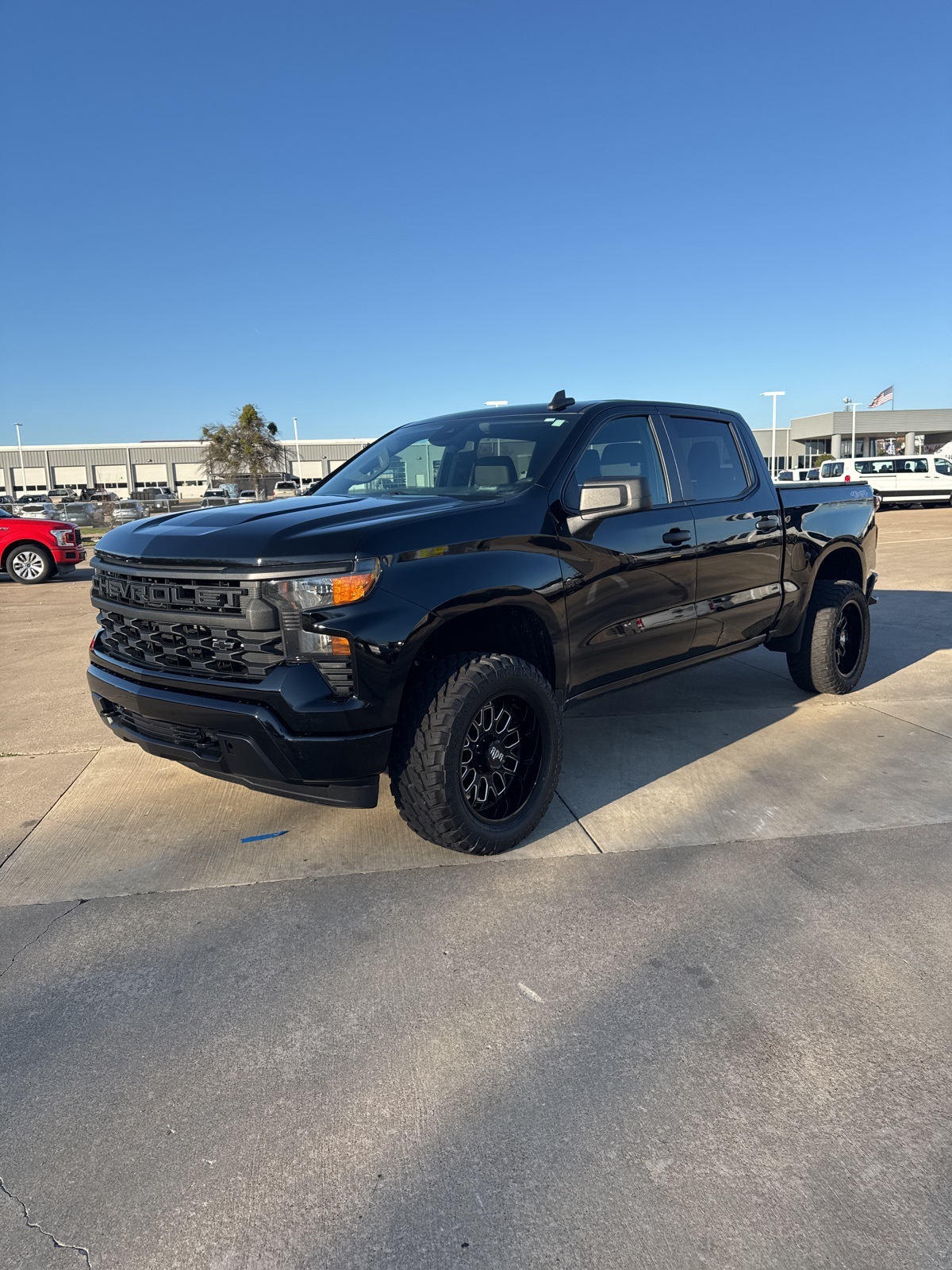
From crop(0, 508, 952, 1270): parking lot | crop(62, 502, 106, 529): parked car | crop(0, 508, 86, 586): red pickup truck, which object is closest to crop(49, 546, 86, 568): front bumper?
crop(0, 508, 86, 586): red pickup truck

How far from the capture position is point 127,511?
4138 cm

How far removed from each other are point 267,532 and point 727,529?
9.06 ft

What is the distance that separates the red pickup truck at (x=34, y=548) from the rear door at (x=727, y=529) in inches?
510

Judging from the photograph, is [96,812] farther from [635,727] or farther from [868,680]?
[868,680]

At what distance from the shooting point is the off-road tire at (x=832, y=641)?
19.5ft

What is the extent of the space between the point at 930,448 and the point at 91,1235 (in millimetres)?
79910

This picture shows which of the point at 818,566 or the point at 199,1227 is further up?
the point at 818,566

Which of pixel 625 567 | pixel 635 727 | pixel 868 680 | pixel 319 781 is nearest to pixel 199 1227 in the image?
pixel 319 781

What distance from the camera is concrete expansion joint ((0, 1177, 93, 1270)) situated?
183 centimetres

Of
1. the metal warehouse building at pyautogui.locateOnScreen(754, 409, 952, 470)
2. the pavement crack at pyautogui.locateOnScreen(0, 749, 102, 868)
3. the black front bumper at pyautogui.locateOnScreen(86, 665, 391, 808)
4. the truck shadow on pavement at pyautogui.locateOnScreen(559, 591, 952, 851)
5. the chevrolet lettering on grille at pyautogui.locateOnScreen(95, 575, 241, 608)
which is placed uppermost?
the metal warehouse building at pyautogui.locateOnScreen(754, 409, 952, 470)

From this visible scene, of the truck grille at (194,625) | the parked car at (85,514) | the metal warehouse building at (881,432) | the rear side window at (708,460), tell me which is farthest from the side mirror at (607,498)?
the metal warehouse building at (881,432)

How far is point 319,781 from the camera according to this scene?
10.8 feet

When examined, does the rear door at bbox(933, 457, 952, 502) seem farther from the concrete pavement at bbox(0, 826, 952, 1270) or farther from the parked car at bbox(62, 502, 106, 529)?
the parked car at bbox(62, 502, 106, 529)

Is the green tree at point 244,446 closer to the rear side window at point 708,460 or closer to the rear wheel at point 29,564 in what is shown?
the rear wheel at point 29,564
